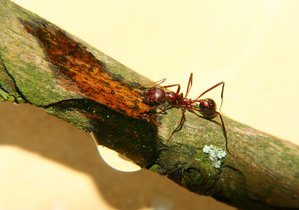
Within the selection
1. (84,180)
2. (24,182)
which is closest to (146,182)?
(84,180)

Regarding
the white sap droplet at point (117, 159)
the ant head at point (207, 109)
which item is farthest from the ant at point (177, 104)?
the white sap droplet at point (117, 159)

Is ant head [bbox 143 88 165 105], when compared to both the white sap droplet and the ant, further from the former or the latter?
the white sap droplet

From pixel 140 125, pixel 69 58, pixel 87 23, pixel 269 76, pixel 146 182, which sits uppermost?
pixel 269 76

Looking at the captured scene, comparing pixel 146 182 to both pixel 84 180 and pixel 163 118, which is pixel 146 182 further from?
pixel 163 118

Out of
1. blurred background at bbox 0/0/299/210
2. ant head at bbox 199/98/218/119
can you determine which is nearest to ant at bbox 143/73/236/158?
ant head at bbox 199/98/218/119

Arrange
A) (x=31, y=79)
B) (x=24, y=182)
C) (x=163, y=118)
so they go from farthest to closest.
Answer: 1. (x=24, y=182)
2. (x=163, y=118)
3. (x=31, y=79)

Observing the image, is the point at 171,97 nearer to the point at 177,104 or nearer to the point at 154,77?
the point at 177,104
